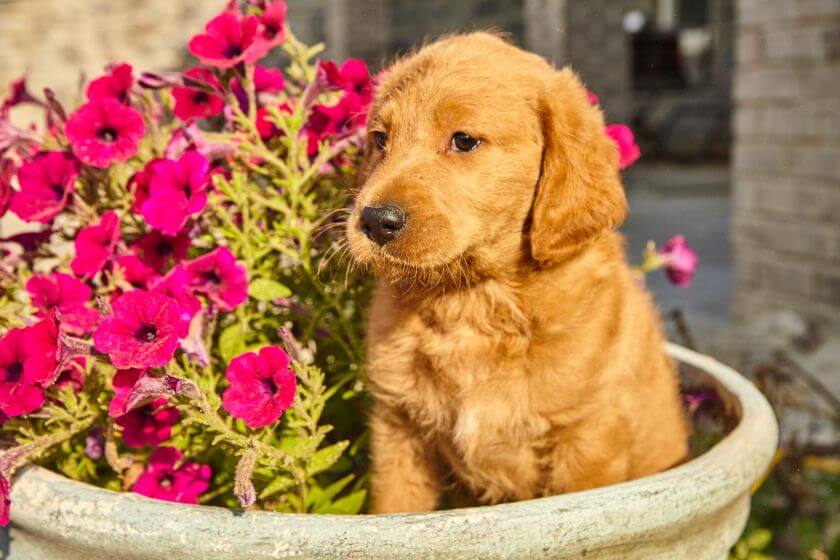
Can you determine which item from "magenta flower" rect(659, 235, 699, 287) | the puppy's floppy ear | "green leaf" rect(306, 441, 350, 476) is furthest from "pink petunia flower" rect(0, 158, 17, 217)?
"magenta flower" rect(659, 235, 699, 287)

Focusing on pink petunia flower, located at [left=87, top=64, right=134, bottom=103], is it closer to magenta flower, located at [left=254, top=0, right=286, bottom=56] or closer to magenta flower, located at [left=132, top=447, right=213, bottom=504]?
magenta flower, located at [left=254, top=0, right=286, bottom=56]

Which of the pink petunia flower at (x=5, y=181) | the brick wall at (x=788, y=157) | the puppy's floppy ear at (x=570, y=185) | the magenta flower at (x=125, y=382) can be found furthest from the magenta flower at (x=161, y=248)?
the brick wall at (x=788, y=157)

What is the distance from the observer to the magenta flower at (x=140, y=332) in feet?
5.02

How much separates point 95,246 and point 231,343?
0.34 m

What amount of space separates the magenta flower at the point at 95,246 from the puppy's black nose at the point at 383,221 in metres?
0.53

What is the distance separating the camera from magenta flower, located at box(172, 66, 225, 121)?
2.11 m

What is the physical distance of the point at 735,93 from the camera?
19.4ft

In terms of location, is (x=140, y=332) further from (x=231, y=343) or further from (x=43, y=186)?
(x=43, y=186)

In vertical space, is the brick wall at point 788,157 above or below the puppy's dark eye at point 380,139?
below

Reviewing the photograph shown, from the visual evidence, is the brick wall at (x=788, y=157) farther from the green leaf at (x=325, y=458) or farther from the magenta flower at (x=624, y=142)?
the green leaf at (x=325, y=458)

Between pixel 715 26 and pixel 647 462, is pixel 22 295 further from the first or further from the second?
pixel 715 26

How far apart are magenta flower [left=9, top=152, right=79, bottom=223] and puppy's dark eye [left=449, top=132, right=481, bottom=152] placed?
80 centimetres

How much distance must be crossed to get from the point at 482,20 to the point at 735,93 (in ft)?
24.0

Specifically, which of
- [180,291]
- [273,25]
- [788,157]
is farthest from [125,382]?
[788,157]
